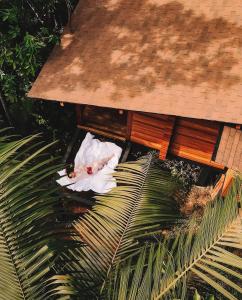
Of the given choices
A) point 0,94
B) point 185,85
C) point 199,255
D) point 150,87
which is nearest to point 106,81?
point 150,87

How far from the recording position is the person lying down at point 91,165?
8188 mm

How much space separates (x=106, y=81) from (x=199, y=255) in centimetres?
586

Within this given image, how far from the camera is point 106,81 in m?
7.59

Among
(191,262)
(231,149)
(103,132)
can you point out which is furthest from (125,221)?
(103,132)

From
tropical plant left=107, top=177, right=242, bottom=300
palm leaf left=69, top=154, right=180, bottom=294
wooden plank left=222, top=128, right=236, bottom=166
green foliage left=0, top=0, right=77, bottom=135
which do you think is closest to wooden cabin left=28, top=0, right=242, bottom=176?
wooden plank left=222, top=128, right=236, bottom=166

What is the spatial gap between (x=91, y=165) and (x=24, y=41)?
337 centimetres

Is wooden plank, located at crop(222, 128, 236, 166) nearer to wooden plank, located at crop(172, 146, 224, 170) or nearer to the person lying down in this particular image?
wooden plank, located at crop(172, 146, 224, 170)

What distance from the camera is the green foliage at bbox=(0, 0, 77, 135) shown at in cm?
718

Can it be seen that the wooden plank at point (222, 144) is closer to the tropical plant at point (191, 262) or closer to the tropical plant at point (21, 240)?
the tropical plant at point (191, 262)

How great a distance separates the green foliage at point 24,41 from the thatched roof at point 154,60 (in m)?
0.41

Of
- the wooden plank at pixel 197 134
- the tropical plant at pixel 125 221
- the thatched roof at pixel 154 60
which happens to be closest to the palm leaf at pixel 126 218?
the tropical plant at pixel 125 221

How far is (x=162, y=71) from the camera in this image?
24.0 feet

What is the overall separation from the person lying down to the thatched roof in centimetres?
169

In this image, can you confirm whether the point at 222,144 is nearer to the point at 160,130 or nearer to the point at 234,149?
the point at 234,149
